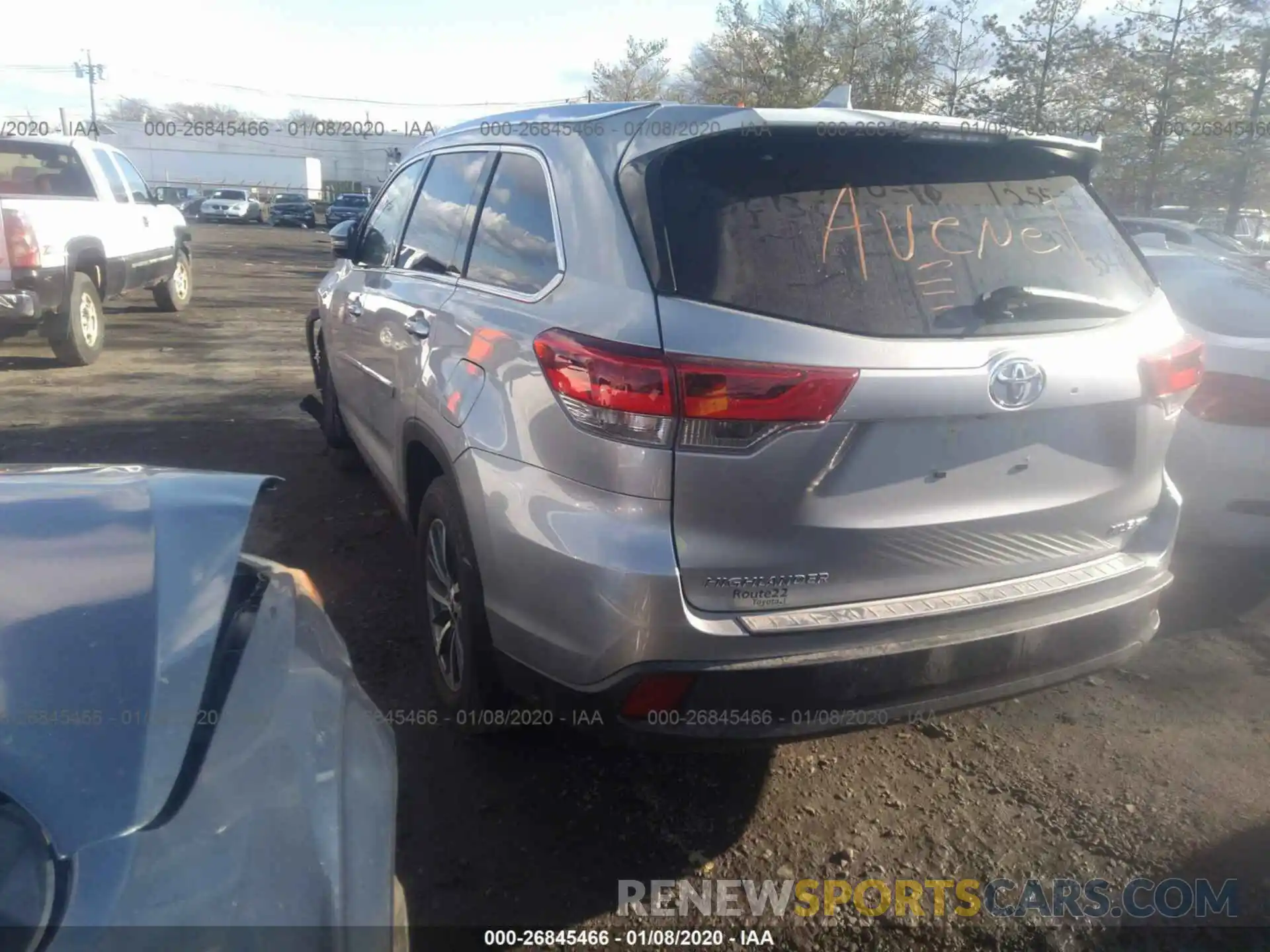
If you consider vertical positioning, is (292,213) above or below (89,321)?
below

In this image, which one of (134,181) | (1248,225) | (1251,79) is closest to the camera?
(134,181)

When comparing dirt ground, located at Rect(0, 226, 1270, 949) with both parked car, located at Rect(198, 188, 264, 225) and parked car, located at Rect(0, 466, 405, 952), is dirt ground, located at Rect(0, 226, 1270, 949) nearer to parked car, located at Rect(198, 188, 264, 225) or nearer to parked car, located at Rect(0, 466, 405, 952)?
parked car, located at Rect(0, 466, 405, 952)

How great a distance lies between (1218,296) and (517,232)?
11.1 feet

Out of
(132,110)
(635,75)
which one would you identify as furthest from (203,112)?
(635,75)

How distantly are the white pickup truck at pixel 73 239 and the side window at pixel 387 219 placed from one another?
5.14m

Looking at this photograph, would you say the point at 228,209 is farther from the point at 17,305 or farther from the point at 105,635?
the point at 105,635

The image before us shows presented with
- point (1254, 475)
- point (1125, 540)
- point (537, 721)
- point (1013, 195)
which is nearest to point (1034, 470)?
point (1125, 540)

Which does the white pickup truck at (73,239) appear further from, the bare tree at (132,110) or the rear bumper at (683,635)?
the bare tree at (132,110)

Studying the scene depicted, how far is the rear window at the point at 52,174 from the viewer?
9898 mm

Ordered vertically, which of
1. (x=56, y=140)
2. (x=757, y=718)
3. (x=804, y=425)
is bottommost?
(x=757, y=718)

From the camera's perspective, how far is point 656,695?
2.27m

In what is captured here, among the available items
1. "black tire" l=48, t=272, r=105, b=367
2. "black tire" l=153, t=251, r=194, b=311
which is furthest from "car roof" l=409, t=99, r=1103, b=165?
"black tire" l=153, t=251, r=194, b=311

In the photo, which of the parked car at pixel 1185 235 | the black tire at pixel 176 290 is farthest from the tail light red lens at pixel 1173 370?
the black tire at pixel 176 290

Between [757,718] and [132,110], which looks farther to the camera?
[132,110]
